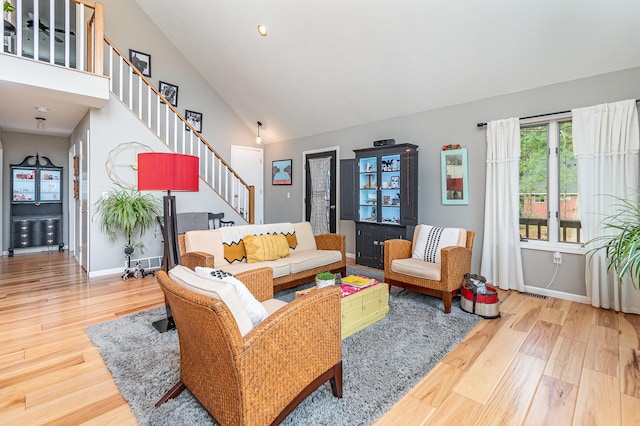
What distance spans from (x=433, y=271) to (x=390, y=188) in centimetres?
192

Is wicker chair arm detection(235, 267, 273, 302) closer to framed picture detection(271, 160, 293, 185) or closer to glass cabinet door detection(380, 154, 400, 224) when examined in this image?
glass cabinet door detection(380, 154, 400, 224)

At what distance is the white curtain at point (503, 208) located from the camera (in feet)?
12.5

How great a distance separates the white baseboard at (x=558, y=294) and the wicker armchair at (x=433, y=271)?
109 cm

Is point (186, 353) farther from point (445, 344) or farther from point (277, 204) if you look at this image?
point (277, 204)

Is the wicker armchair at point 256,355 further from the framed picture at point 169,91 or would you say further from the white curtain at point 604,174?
the framed picture at point 169,91

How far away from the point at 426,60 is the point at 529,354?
11.1ft

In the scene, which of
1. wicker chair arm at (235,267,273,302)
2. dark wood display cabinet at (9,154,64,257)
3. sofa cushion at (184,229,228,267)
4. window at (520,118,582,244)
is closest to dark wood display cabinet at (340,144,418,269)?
window at (520,118,582,244)

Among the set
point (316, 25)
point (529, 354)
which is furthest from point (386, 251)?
A: point (316, 25)

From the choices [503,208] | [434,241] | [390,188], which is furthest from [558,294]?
[390,188]

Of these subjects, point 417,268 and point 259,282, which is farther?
point 417,268

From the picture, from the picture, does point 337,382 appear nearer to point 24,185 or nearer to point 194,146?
point 194,146

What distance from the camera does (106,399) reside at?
181 centimetres

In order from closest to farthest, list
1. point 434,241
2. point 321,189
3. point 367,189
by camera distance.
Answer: point 434,241 < point 367,189 < point 321,189

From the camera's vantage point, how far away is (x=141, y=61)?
571cm
